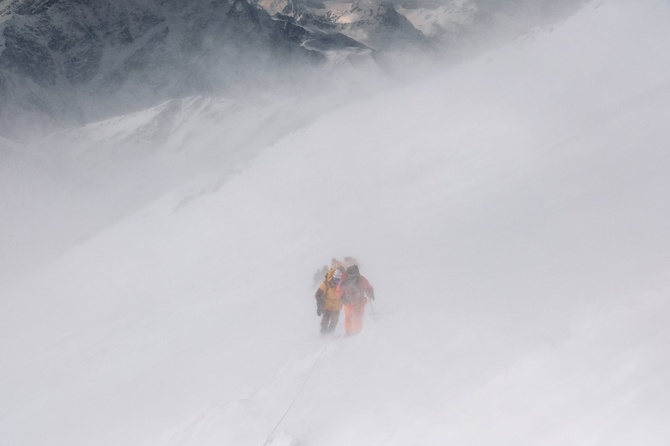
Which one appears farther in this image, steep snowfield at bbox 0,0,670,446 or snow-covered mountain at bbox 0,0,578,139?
snow-covered mountain at bbox 0,0,578,139

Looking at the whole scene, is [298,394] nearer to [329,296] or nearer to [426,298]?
[329,296]

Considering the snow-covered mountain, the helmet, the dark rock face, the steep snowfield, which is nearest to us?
the steep snowfield

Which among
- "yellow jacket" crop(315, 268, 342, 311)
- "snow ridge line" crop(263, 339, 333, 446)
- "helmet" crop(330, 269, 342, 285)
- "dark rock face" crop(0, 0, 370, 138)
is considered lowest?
"snow ridge line" crop(263, 339, 333, 446)

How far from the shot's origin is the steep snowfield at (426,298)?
552 cm

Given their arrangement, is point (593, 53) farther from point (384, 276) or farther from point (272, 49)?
point (272, 49)

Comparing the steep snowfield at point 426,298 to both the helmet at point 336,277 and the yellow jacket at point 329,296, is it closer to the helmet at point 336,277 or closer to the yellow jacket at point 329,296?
the yellow jacket at point 329,296

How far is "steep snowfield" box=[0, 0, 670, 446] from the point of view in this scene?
217 inches

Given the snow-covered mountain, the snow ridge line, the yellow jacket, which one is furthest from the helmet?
the snow-covered mountain

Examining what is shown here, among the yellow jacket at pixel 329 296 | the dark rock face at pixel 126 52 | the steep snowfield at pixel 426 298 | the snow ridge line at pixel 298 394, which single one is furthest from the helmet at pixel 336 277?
the dark rock face at pixel 126 52

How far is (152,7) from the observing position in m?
172

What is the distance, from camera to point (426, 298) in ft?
29.7

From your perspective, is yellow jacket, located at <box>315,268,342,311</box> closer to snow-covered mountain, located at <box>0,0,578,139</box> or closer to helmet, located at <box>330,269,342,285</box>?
helmet, located at <box>330,269,342,285</box>

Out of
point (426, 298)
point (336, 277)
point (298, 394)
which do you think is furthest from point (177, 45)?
point (298, 394)

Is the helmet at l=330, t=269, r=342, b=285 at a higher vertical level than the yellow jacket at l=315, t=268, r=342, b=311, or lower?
higher
